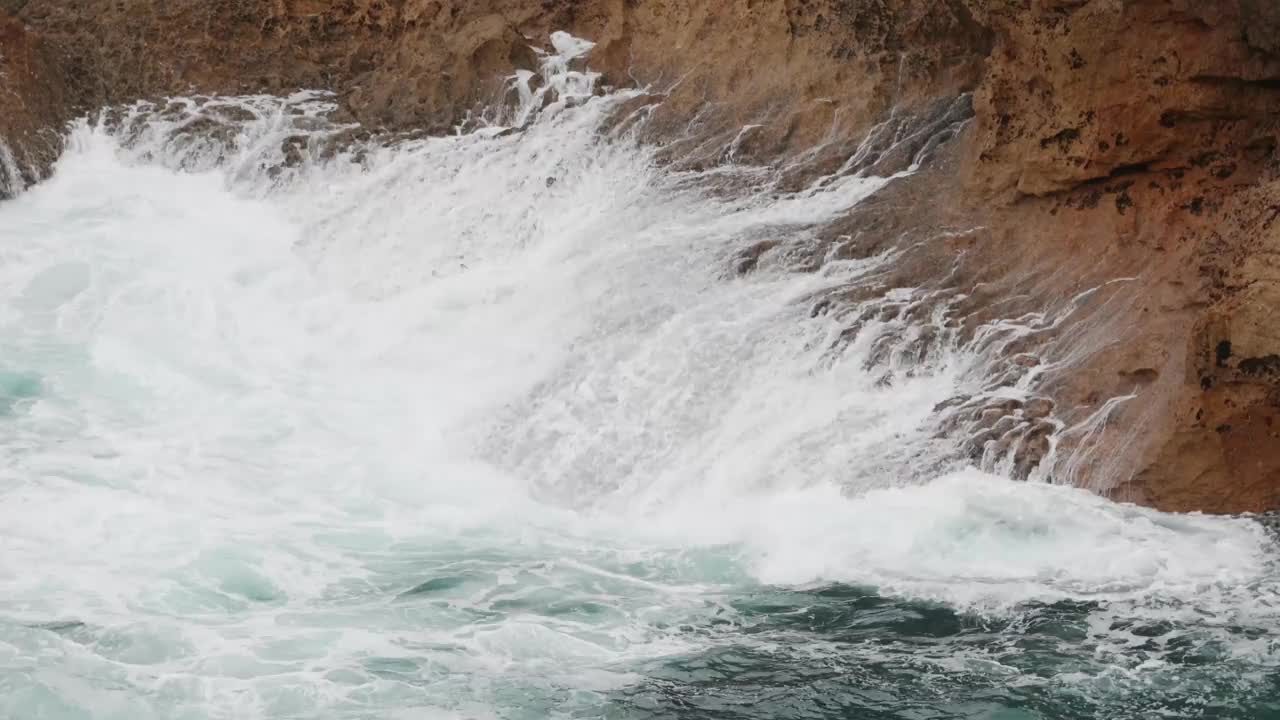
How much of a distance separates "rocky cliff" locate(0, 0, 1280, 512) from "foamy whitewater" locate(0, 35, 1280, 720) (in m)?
0.30

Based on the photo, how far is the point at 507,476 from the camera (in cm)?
964

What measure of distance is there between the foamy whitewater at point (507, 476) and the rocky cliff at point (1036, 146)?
0.98ft

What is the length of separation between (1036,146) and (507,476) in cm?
365

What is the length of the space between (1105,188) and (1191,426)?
1826 millimetres

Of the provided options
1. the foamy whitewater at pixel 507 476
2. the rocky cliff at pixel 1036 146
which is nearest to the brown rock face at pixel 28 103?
the rocky cliff at pixel 1036 146

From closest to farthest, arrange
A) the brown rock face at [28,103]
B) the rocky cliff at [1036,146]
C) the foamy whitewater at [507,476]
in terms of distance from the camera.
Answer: the foamy whitewater at [507,476] < the rocky cliff at [1036,146] < the brown rock face at [28,103]

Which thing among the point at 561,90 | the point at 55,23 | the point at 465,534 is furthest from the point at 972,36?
the point at 55,23

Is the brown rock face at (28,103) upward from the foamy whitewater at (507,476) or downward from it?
upward

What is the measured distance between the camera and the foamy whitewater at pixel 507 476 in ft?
23.7

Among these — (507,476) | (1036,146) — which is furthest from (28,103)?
(1036,146)

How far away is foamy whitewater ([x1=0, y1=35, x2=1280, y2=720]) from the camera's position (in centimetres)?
721

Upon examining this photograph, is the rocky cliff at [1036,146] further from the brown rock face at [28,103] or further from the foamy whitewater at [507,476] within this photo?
the foamy whitewater at [507,476]

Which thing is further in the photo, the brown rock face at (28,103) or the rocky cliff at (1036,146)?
the brown rock face at (28,103)

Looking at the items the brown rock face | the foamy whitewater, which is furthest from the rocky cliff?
the foamy whitewater
